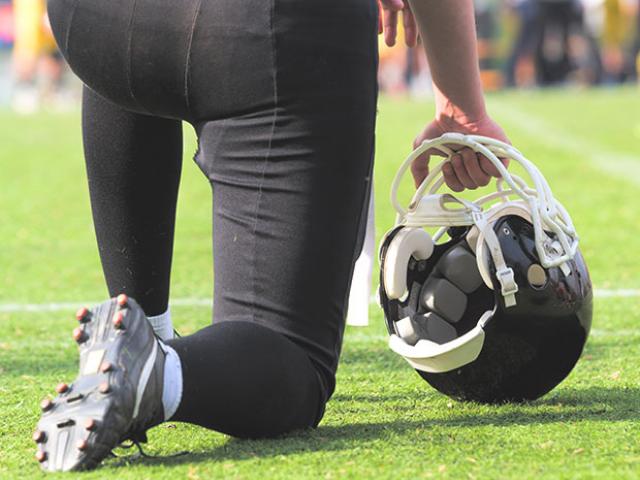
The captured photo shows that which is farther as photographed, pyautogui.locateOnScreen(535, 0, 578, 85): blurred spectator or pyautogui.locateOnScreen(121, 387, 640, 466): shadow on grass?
pyautogui.locateOnScreen(535, 0, 578, 85): blurred spectator

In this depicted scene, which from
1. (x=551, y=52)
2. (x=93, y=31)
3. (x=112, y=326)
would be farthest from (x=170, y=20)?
(x=551, y=52)

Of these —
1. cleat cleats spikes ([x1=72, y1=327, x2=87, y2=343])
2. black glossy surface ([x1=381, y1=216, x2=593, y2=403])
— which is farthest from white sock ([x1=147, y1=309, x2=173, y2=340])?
cleat cleats spikes ([x1=72, y1=327, x2=87, y2=343])

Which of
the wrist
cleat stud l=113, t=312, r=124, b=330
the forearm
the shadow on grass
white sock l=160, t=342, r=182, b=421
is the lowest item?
the shadow on grass

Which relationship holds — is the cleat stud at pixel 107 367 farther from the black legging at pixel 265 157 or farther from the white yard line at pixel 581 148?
the white yard line at pixel 581 148

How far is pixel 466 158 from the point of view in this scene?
2709 millimetres

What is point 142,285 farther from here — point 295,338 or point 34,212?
point 34,212

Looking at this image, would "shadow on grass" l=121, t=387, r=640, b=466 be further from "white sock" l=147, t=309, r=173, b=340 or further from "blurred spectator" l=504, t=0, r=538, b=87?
"blurred spectator" l=504, t=0, r=538, b=87

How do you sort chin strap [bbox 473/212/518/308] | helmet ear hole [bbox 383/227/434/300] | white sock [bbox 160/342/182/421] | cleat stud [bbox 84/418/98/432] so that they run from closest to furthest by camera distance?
cleat stud [bbox 84/418/98/432]
white sock [bbox 160/342/182/421]
chin strap [bbox 473/212/518/308]
helmet ear hole [bbox 383/227/434/300]

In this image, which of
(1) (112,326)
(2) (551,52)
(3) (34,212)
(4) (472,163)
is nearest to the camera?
(1) (112,326)

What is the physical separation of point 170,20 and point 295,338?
643 millimetres

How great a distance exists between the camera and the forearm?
242 cm

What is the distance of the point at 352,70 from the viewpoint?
→ 232 cm

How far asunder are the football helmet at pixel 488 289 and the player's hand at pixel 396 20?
0.32 meters

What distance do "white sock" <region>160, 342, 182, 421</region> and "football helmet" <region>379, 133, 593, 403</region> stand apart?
65 cm
